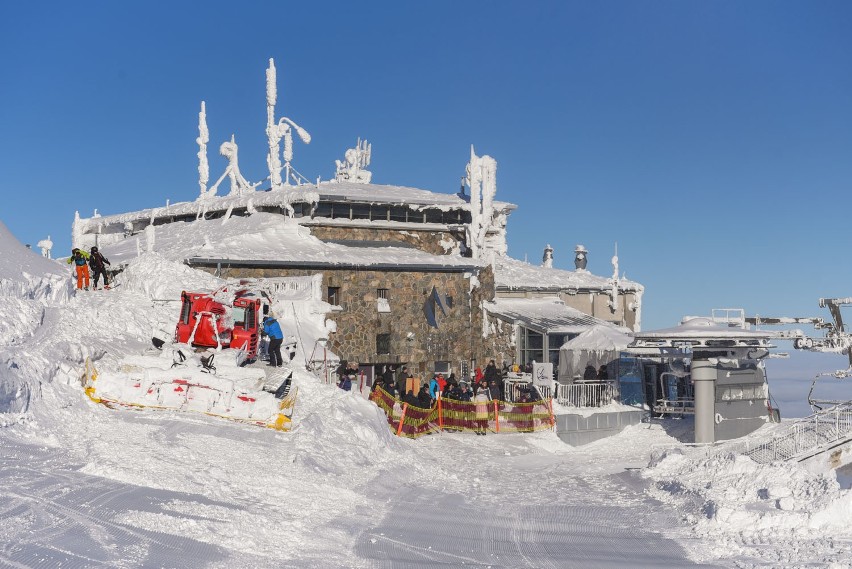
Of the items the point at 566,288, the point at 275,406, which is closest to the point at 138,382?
the point at 275,406

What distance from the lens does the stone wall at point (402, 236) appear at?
119 ft

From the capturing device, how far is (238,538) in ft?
36.4

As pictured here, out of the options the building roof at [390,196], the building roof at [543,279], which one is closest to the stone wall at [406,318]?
the building roof at [390,196]

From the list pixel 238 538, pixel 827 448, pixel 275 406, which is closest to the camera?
pixel 238 538

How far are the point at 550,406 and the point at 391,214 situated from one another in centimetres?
1250

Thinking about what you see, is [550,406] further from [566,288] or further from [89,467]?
[89,467]

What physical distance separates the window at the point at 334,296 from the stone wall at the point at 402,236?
344cm

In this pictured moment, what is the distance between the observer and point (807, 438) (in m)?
22.6

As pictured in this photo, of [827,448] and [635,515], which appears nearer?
[635,515]

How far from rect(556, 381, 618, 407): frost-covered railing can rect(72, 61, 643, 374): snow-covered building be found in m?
5.60

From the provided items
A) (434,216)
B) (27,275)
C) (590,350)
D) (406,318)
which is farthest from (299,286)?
(27,275)

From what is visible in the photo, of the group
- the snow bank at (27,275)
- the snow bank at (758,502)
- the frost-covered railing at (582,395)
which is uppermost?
the snow bank at (27,275)

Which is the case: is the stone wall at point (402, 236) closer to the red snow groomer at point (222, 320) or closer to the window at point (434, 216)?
the window at point (434, 216)

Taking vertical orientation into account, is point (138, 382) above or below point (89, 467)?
above
